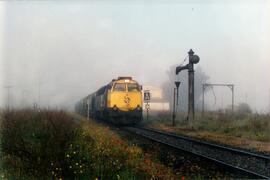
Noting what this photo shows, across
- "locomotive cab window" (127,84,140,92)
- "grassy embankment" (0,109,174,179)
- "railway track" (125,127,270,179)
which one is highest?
"locomotive cab window" (127,84,140,92)

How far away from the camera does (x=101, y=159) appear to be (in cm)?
1018

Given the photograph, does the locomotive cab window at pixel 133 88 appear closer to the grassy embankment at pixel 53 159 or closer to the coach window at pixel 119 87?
the coach window at pixel 119 87

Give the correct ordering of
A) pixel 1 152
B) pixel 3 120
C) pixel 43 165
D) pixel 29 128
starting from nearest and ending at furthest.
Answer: pixel 43 165
pixel 1 152
pixel 29 128
pixel 3 120

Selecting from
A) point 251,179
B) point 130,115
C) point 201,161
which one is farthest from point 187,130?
point 251,179

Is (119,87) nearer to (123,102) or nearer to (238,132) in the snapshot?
(123,102)

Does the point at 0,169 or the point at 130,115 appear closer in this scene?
the point at 0,169

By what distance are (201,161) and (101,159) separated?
4280mm

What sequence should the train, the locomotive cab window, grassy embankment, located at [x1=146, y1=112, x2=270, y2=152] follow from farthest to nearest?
1. the locomotive cab window
2. the train
3. grassy embankment, located at [x1=146, y1=112, x2=270, y2=152]

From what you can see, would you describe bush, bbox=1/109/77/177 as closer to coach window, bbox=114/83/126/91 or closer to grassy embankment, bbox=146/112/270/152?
grassy embankment, bbox=146/112/270/152

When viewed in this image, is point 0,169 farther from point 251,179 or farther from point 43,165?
point 251,179

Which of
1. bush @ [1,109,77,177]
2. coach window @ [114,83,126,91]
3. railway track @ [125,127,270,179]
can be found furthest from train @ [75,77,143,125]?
bush @ [1,109,77,177]

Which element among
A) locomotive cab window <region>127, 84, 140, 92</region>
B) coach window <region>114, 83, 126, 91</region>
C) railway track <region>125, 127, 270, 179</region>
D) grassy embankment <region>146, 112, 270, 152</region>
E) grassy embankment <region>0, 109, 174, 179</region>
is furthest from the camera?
locomotive cab window <region>127, 84, 140, 92</region>

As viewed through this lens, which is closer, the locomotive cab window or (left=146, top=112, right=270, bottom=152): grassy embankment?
(left=146, top=112, right=270, bottom=152): grassy embankment

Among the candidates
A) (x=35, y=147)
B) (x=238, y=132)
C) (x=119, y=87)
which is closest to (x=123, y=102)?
(x=119, y=87)
